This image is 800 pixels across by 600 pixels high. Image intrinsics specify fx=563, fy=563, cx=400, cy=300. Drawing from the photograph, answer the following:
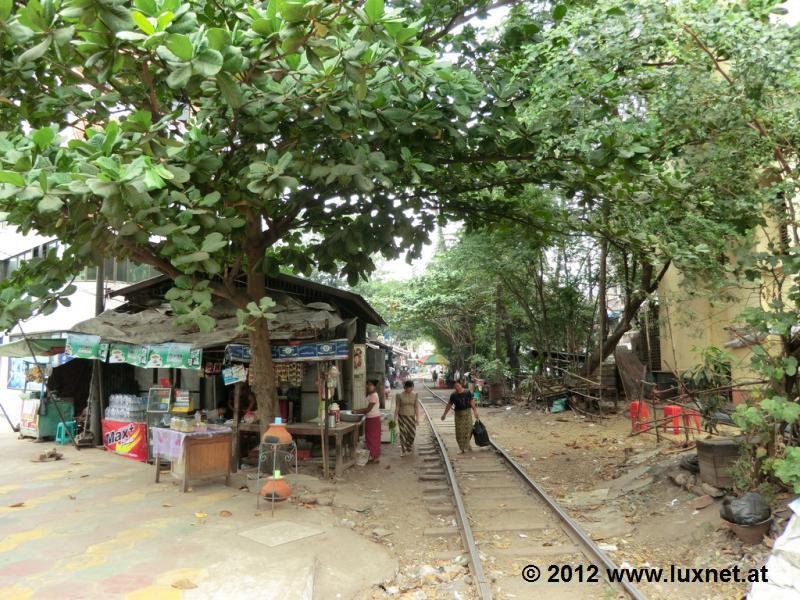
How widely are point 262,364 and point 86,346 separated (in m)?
4.01

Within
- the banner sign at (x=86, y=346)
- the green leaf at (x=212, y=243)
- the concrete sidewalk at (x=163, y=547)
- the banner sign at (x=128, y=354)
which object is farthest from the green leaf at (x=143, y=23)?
the banner sign at (x=86, y=346)

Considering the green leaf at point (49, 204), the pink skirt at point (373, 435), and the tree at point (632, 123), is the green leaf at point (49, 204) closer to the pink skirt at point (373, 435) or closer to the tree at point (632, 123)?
the tree at point (632, 123)

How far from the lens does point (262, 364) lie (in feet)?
30.3

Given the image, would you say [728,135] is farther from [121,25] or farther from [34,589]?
[34,589]

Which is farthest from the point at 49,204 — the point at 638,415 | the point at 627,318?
the point at 627,318

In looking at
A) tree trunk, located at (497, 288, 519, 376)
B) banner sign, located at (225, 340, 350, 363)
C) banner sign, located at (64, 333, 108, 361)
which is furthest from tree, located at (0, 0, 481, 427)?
tree trunk, located at (497, 288, 519, 376)

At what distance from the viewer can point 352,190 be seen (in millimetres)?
8719

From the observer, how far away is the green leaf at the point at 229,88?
15.9ft

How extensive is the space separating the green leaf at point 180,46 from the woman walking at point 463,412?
9097 mm

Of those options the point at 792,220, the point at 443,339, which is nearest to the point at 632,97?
the point at 792,220

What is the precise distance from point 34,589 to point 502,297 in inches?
842

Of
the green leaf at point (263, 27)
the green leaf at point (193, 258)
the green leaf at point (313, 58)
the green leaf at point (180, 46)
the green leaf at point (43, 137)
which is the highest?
the green leaf at point (263, 27)

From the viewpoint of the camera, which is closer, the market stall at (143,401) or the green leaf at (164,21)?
the green leaf at (164,21)

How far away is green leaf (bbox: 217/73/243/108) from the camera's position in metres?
4.85
